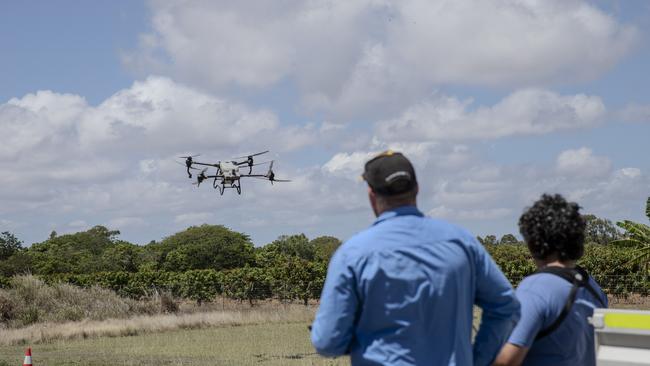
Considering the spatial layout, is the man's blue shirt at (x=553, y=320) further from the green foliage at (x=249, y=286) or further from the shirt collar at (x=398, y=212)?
the green foliage at (x=249, y=286)

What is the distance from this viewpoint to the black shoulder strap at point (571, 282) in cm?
388

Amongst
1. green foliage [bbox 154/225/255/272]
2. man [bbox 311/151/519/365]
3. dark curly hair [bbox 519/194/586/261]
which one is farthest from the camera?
green foliage [bbox 154/225/255/272]

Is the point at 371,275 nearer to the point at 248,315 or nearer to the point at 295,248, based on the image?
the point at 248,315

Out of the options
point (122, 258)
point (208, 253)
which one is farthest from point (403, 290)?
point (208, 253)

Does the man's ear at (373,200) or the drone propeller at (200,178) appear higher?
the drone propeller at (200,178)

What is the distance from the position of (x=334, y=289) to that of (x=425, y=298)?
369 mm

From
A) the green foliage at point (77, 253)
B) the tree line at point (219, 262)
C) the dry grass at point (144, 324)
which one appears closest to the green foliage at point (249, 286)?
the tree line at point (219, 262)

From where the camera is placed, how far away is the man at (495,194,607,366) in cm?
378

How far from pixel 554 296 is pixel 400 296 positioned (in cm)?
85

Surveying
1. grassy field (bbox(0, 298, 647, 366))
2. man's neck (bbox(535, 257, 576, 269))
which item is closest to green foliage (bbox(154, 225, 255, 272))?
grassy field (bbox(0, 298, 647, 366))

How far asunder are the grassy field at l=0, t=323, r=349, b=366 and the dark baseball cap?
14.2 meters

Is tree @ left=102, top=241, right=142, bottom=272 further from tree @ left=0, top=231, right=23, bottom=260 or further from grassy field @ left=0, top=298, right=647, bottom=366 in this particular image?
grassy field @ left=0, top=298, right=647, bottom=366

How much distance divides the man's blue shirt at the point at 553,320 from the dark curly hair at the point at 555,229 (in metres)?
0.17

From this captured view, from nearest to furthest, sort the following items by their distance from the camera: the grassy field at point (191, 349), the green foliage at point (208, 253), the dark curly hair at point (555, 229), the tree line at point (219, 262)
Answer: the dark curly hair at point (555, 229) < the grassy field at point (191, 349) < the tree line at point (219, 262) < the green foliage at point (208, 253)
